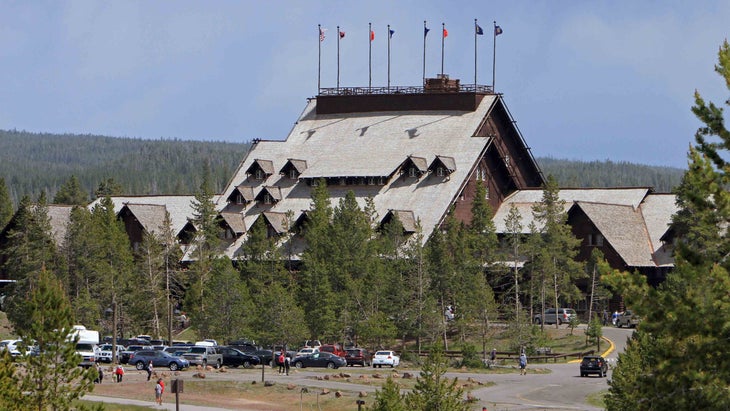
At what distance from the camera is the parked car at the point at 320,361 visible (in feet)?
323

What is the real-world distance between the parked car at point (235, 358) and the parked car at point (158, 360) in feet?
13.6

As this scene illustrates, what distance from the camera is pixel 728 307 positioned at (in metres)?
30.1

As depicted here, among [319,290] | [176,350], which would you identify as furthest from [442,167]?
[176,350]

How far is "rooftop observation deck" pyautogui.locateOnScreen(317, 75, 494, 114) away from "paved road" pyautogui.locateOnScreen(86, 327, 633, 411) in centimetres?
4582

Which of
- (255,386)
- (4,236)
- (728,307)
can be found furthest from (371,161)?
(728,307)

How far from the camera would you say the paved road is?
249 ft

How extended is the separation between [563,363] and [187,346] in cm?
2562

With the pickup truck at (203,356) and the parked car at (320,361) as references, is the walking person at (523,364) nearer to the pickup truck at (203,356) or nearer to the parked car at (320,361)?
the parked car at (320,361)

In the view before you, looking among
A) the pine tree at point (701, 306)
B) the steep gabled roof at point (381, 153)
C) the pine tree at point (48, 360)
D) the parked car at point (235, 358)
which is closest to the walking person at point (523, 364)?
the parked car at point (235, 358)

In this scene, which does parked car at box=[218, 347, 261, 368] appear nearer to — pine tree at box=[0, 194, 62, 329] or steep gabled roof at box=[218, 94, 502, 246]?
pine tree at box=[0, 194, 62, 329]

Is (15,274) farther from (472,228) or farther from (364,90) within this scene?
(364,90)

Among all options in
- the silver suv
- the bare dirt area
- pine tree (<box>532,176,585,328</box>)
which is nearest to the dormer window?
pine tree (<box>532,176,585,328</box>)

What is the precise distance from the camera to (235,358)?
100875 millimetres

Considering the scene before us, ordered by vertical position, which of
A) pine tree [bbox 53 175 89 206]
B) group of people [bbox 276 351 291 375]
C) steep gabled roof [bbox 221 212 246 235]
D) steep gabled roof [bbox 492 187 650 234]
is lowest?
group of people [bbox 276 351 291 375]
